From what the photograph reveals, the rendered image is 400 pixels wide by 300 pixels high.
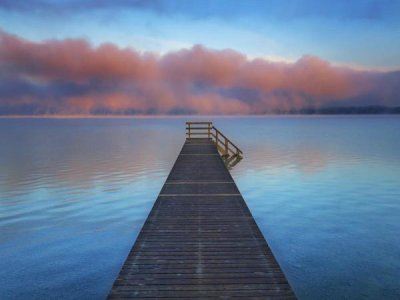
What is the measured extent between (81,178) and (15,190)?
18.8 feet

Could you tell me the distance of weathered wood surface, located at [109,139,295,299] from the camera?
19.8 ft

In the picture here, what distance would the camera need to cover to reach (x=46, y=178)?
27.5 m

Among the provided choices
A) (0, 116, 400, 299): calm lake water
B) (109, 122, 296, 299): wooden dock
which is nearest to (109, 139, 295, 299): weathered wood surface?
(109, 122, 296, 299): wooden dock

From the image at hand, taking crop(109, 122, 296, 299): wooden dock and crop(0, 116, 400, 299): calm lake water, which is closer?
crop(109, 122, 296, 299): wooden dock

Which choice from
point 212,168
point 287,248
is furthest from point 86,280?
point 212,168

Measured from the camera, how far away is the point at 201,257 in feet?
24.1

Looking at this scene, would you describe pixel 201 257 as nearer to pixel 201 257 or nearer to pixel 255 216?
pixel 201 257

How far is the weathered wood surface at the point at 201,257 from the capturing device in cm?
604

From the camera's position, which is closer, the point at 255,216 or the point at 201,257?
the point at 201,257

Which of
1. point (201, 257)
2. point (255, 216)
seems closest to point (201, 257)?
point (201, 257)

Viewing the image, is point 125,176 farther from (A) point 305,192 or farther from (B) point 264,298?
(B) point 264,298

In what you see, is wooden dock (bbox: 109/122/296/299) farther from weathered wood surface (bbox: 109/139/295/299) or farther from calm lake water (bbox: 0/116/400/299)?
calm lake water (bbox: 0/116/400/299)

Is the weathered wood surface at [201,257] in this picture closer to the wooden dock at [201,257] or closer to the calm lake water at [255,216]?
the wooden dock at [201,257]

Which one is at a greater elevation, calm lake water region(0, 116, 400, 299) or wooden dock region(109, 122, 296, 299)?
wooden dock region(109, 122, 296, 299)
